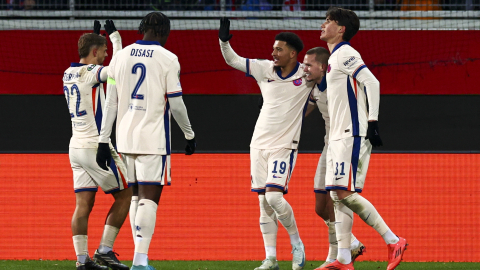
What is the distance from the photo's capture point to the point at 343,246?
4.79 meters

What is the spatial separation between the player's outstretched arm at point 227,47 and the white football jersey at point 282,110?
0.27 m

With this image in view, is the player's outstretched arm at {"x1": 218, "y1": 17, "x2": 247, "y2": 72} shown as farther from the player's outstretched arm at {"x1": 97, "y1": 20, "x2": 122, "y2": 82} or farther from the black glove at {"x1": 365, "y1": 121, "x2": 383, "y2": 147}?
the black glove at {"x1": 365, "y1": 121, "x2": 383, "y2": 147}

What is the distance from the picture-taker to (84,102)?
5.29 m

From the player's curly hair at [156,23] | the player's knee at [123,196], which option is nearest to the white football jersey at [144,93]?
the player's curly hair at [156,23]

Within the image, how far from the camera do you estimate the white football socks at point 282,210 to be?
5.23 m

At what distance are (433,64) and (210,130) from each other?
3.21 meters

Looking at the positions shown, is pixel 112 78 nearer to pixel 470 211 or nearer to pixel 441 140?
pixel 470 211

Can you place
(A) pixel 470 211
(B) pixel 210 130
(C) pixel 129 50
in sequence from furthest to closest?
1. (B) pixel 210 130
2. (A) pixel 470 211
3. (C) pixel 129 50

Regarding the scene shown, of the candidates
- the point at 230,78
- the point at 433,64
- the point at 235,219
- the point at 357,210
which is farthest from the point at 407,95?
the point at 357,210

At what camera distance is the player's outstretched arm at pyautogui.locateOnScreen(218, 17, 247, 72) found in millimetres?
5312

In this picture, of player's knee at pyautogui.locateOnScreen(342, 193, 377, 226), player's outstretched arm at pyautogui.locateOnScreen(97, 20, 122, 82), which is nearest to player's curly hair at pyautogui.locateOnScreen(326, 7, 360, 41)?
player's knee at pyautogui.locateOnScreen(342, 193, 377, 226)

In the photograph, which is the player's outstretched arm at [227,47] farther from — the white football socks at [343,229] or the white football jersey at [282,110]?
the white football socks at [343,229]

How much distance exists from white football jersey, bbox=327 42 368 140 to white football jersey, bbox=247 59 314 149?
0.58 metres

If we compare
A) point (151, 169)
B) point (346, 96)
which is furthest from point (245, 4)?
point (151, 169)
